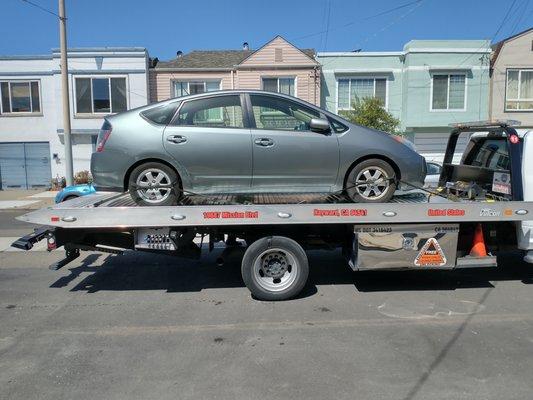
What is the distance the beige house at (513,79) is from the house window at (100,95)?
55.9ft

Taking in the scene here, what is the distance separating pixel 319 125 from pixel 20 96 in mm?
22296

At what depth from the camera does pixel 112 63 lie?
2327 cm

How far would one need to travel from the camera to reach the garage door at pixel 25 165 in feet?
A: 80.5

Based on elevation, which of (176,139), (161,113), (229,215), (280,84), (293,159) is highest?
(280,84)

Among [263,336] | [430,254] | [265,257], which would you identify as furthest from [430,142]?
[263,336]

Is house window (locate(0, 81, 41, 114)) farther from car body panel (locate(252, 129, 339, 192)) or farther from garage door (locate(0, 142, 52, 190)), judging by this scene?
car body panel (locate(252, 129, 339, 192))

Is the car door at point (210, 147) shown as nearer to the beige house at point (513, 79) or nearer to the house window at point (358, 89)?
the house window at point (358, 89)

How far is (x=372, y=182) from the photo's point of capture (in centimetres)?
637

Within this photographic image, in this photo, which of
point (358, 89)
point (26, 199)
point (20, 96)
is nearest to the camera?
point (26, 199)

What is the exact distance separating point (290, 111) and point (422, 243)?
228cm

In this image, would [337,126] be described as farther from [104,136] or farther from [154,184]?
[104,136]

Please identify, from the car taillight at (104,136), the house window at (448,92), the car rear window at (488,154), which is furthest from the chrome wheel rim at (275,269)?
the house window at (448,92)

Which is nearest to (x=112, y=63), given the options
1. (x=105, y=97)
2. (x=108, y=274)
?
(x=105, y=97)

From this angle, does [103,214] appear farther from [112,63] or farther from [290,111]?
[112,63]
